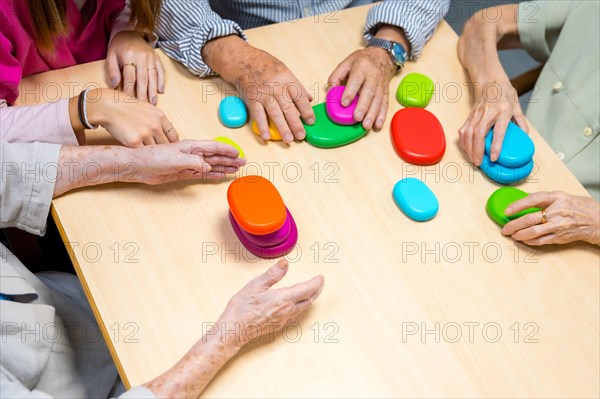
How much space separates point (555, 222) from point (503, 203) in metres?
0.08

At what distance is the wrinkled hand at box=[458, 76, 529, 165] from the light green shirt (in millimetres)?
166

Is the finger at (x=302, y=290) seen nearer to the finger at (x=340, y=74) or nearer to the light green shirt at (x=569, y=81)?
the finger at (x=340, y=74)

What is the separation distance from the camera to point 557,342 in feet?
2.91

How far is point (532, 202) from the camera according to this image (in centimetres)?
98

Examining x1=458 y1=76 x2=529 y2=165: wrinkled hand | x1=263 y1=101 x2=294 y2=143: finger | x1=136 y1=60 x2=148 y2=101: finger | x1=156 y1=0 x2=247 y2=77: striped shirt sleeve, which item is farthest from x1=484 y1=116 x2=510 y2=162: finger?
x1=136 y1=60 x2=148 y2=101: finger

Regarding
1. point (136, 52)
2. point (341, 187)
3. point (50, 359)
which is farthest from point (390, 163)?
point (50, 359)

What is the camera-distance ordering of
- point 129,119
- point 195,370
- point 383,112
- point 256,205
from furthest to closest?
point 383,112
point 129,119
point 256,205
point 195,370

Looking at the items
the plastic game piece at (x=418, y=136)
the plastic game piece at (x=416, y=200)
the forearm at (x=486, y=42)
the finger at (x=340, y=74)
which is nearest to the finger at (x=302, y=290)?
the plastic game piece at (x=416, y=200)

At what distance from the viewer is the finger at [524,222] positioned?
963 mm

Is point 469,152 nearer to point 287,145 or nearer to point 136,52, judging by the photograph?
point 287,145

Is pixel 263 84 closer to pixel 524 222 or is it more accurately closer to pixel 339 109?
pixel 339 109

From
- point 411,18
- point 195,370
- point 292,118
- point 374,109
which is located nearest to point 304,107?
point 292,118

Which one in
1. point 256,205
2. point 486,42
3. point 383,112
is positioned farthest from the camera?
point 486,42

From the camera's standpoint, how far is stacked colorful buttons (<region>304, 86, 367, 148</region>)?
1056 mm
